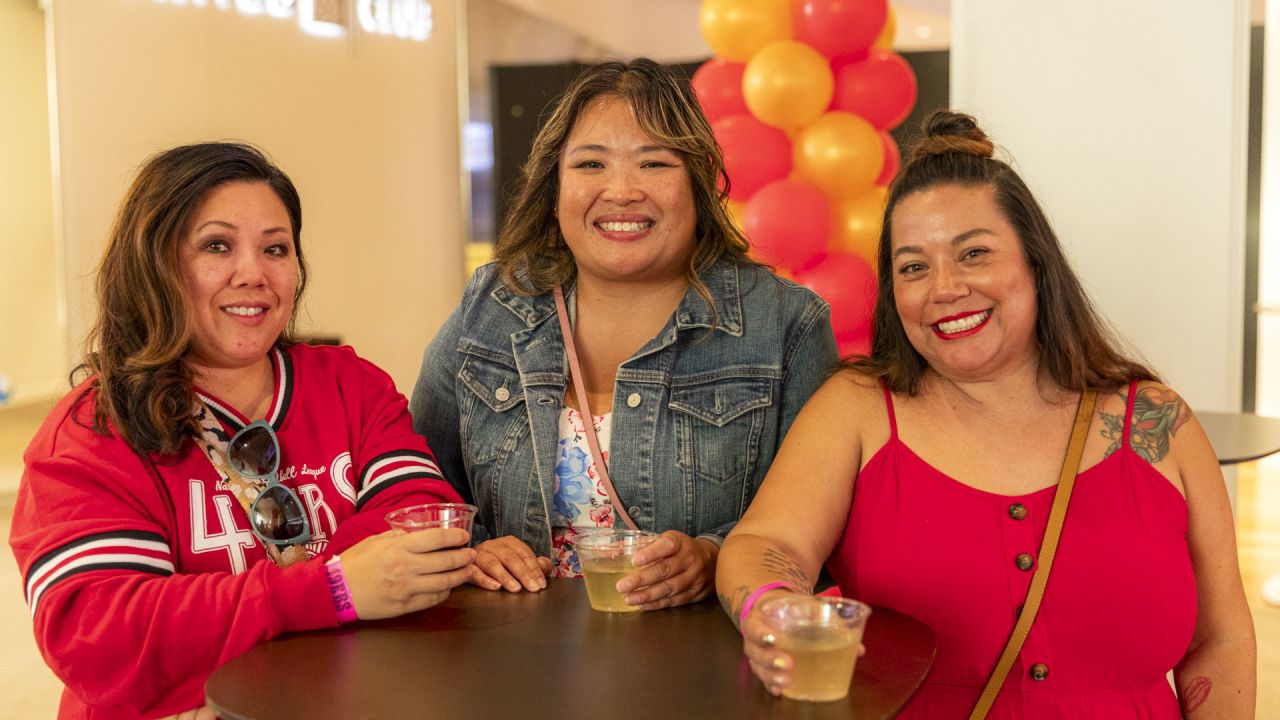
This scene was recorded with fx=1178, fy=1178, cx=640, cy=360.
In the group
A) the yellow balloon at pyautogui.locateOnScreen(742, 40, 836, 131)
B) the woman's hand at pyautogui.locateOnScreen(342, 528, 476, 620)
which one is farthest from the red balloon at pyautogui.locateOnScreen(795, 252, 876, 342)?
the woman's hand at pyautogui.locateOnScreen(342, 528, 476, 620)

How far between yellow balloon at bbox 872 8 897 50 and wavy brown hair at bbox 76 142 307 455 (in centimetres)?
331

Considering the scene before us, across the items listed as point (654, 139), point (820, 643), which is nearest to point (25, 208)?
point (654, 139)

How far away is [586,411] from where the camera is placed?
2217mm

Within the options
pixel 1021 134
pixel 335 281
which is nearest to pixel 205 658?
pixel 1021 134

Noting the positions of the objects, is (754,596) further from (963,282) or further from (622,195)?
(622,195)

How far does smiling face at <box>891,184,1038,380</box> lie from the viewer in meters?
1.85

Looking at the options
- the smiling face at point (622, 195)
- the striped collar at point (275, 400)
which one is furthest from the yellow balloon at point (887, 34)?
the striped collar at point (275, 400)

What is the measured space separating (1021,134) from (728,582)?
3167 millimetres

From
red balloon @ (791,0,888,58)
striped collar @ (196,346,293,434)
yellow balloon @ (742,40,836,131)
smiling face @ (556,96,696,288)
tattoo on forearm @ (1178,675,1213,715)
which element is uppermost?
red balloon @ (791,0,888,58)

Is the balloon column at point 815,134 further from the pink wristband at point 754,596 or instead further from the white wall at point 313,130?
the pink wristband at point 754,596

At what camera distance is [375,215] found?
622cm

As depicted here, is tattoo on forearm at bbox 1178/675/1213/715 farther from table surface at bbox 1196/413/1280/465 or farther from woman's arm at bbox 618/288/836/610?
table surface at bbox 1196/413/1280/465

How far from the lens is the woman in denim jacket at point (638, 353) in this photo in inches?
85.5

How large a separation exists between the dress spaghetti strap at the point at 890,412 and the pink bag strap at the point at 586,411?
0.52 m
